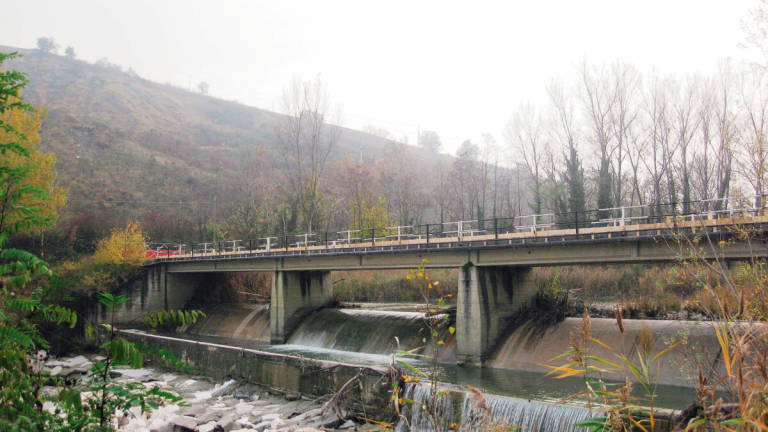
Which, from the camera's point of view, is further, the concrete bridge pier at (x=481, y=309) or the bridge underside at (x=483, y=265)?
the concrete bridge pier at (x=481, y=309)

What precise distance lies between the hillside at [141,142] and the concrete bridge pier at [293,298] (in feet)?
103

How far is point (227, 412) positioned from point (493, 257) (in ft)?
43.6

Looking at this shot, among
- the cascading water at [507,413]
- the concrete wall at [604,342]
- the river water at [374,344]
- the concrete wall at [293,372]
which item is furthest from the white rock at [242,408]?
the concrete wall at [604,342]

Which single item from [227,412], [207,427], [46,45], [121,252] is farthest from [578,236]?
[46,45]

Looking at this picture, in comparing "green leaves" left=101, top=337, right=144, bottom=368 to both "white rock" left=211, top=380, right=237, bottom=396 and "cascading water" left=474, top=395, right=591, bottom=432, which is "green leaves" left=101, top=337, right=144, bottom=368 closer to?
"cascading water" left=474, top=395, right=591, bottom=432

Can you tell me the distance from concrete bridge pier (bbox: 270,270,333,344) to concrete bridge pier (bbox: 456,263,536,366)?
1410 cm

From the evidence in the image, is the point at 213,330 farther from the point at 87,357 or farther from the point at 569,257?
the point at 569,257

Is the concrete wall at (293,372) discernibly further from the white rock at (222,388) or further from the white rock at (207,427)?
the white rock at (207,427)

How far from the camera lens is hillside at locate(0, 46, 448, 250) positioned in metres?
77.1

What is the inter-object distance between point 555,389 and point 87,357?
2766 cm

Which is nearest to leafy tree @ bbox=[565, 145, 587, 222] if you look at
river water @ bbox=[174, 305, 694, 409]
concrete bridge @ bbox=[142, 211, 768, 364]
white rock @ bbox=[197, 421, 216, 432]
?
concrete bridge @ bbox=[142, 211, 768, 364]

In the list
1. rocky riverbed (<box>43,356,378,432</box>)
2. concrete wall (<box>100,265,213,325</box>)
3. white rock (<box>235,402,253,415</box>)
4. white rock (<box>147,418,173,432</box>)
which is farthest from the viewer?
concrete wall (<box>100,265,213,325</box>)

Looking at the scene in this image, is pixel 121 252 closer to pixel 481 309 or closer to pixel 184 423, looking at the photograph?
pixel 184 423

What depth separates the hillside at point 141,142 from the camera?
253 feet
